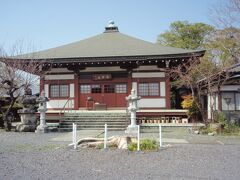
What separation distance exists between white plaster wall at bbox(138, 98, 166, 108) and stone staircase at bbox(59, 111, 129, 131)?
2.06 metres

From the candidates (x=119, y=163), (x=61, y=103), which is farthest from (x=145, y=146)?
(x=61, y=103)

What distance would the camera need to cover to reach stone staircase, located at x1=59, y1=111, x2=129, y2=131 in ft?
61.3

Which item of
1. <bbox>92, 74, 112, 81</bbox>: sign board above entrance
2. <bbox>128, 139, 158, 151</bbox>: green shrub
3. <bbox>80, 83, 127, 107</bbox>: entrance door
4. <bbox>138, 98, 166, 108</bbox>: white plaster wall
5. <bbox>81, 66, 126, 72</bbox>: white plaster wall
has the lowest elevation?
<bbox>128, 139, 158, 151</bbox>: green shrub

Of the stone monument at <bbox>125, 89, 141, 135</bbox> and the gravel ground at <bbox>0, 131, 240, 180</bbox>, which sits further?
the stone monument at <bbox>125, 89, 141, 135</bbox>

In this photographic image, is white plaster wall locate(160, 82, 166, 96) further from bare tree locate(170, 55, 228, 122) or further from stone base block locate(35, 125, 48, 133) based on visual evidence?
stone base block locate(35, 125, 48, 133)

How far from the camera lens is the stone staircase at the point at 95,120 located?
18.7m

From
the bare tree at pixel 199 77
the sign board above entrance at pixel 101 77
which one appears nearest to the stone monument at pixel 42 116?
the sign board above entrance at pixel 101 77

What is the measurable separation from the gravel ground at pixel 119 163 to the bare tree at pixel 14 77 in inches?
305

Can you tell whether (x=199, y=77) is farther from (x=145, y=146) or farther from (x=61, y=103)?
(x=145, y=146)

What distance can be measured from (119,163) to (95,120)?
11.5m

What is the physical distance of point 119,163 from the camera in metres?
7.99

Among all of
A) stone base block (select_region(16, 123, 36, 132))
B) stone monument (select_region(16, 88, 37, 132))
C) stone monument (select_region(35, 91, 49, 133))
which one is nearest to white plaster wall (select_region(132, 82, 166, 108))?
stone monument (select_region(35, 91, 49, 133))

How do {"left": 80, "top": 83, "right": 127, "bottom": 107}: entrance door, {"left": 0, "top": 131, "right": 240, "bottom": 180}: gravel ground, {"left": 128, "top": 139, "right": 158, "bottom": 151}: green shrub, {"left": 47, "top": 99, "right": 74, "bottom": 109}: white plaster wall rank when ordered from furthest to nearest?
{"left": 47, "top": 99, "right": 74, "bottom": 109}: white plaster wall → {"left": 80, "top": 83, "right": 127, "bottom": 107}: entrance door → {"left": 128, "top": 139, "right": 158, "bottom": 151}: green shrub → {"left": 0, "top": 131, "right": 240, "bottom": 180}: gravel ground

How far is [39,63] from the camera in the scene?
70.2ft
